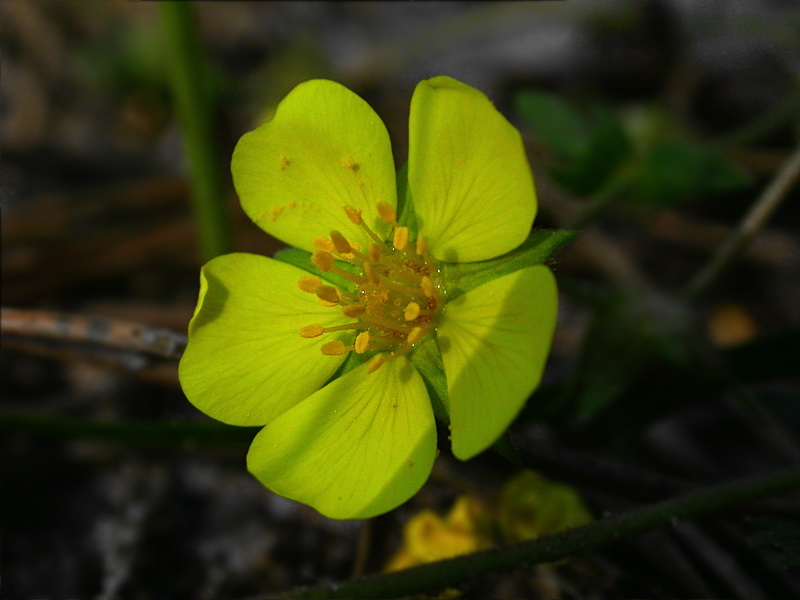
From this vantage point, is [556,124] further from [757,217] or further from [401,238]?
[401,238]

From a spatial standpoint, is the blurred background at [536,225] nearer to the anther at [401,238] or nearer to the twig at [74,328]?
the twig at [74,328]

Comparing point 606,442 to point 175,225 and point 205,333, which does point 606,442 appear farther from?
point 175,225

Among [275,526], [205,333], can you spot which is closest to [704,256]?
[275,526]

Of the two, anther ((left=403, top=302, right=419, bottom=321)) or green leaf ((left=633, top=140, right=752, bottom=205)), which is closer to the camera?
anther ((left=403, top=302, right=419, bottom=321))

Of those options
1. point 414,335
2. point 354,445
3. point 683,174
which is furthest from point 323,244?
point 683,174

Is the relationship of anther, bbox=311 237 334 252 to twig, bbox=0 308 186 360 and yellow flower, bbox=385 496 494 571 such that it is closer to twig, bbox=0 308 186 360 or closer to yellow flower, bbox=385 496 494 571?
twig, bbox=0 308 186 360

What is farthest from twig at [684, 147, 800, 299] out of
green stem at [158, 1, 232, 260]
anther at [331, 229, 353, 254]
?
green stem at [158, 1, 232, 260]

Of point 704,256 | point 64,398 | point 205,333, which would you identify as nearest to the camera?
point 205,333
